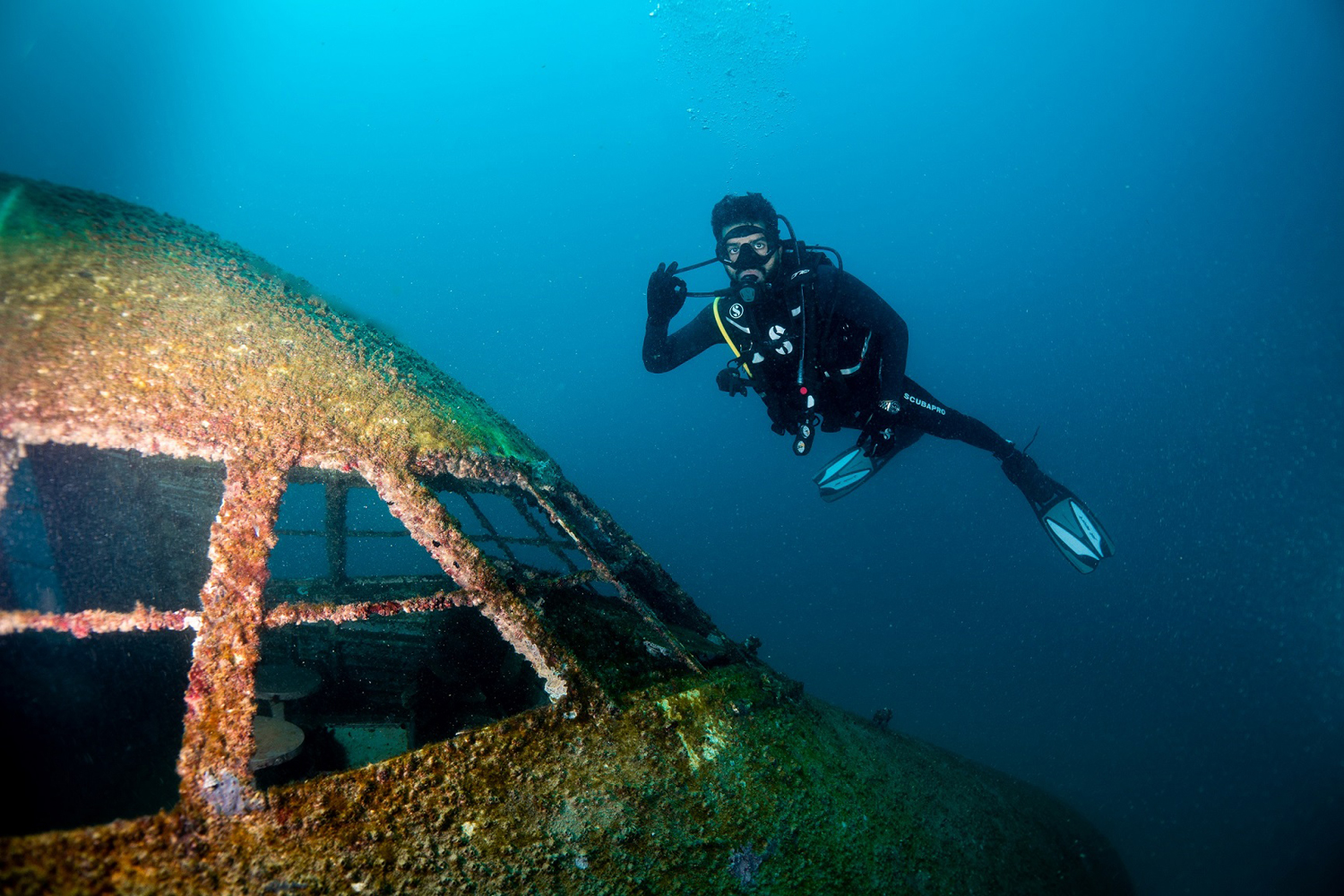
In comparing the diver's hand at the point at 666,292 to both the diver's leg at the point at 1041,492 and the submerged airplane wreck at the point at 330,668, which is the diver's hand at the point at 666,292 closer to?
the submerged airplane wreck at the point at 330,668

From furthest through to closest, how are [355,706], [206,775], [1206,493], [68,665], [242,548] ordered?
[1206,493]
[355,706]
[68,665]
[242,548]
[206,775]

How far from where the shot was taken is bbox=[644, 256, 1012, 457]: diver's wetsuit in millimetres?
5125

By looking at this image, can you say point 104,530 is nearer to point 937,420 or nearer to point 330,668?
point 330,668

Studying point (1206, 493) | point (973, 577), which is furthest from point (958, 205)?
point (973, 577)

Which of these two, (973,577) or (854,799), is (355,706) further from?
(973,577)

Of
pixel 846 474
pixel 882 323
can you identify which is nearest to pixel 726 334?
pixel 882 323

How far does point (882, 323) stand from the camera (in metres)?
5.17

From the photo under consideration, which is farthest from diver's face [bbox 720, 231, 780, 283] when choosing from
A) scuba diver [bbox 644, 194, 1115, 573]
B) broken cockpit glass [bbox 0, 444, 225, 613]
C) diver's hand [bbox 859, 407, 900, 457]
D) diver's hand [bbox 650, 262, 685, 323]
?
broken cockpit glass [bbox 0, 444, 225, 613]

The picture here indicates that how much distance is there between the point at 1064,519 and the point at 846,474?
2395 mm

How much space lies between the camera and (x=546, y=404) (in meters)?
77.5

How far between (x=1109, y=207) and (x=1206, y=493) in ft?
143

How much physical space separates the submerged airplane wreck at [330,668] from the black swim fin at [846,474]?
3.28m

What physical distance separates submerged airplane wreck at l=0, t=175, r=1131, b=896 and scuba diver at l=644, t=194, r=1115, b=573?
2.71 m

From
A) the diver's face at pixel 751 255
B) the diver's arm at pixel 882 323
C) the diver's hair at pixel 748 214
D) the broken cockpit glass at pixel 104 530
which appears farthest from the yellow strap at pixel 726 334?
the broken cockpit glass at pixel 104 530
